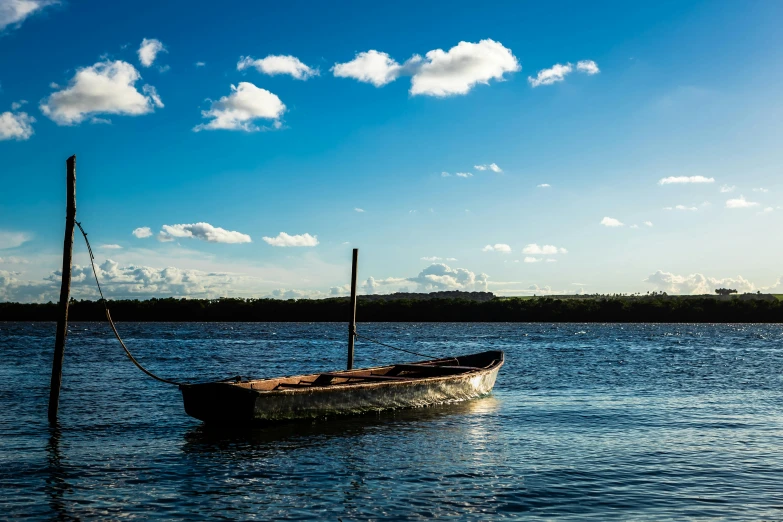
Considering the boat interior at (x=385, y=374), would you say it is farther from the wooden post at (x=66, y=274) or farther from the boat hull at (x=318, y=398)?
the wooden post at (x=66, y=274)

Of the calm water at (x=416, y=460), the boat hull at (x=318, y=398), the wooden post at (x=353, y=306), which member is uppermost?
the wooden post at (x=353, y=306)

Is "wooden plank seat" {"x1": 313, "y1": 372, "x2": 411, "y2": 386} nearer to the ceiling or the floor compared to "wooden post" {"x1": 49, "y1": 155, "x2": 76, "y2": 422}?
nearer to the floor

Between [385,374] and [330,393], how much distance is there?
7503 mm

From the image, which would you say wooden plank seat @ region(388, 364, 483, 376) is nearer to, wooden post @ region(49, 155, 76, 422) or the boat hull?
the boat hull

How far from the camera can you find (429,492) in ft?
43.1

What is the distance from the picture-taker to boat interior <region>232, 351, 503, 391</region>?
72.3 feet

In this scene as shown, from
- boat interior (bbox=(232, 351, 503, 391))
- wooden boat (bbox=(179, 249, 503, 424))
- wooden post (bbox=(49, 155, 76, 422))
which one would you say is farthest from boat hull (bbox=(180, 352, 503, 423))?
wooden post (bbox=(49, 155, 76, 422))

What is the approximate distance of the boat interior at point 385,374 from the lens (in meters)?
22.0

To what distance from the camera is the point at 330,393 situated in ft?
68.8

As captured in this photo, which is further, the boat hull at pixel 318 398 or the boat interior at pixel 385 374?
the boat interior at pixel 385 374

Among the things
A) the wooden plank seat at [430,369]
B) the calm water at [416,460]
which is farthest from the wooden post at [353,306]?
the calm water at [416,460]

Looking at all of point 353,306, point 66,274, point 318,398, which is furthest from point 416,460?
point 353,306

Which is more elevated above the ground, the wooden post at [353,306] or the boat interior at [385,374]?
the wooden post at [353,306]

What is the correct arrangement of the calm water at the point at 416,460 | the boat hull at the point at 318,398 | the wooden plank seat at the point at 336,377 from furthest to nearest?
the wooden plank seat at the point at 336,377 < the boat hull at the point at 318,398 < the calm water at the point at 416,460
